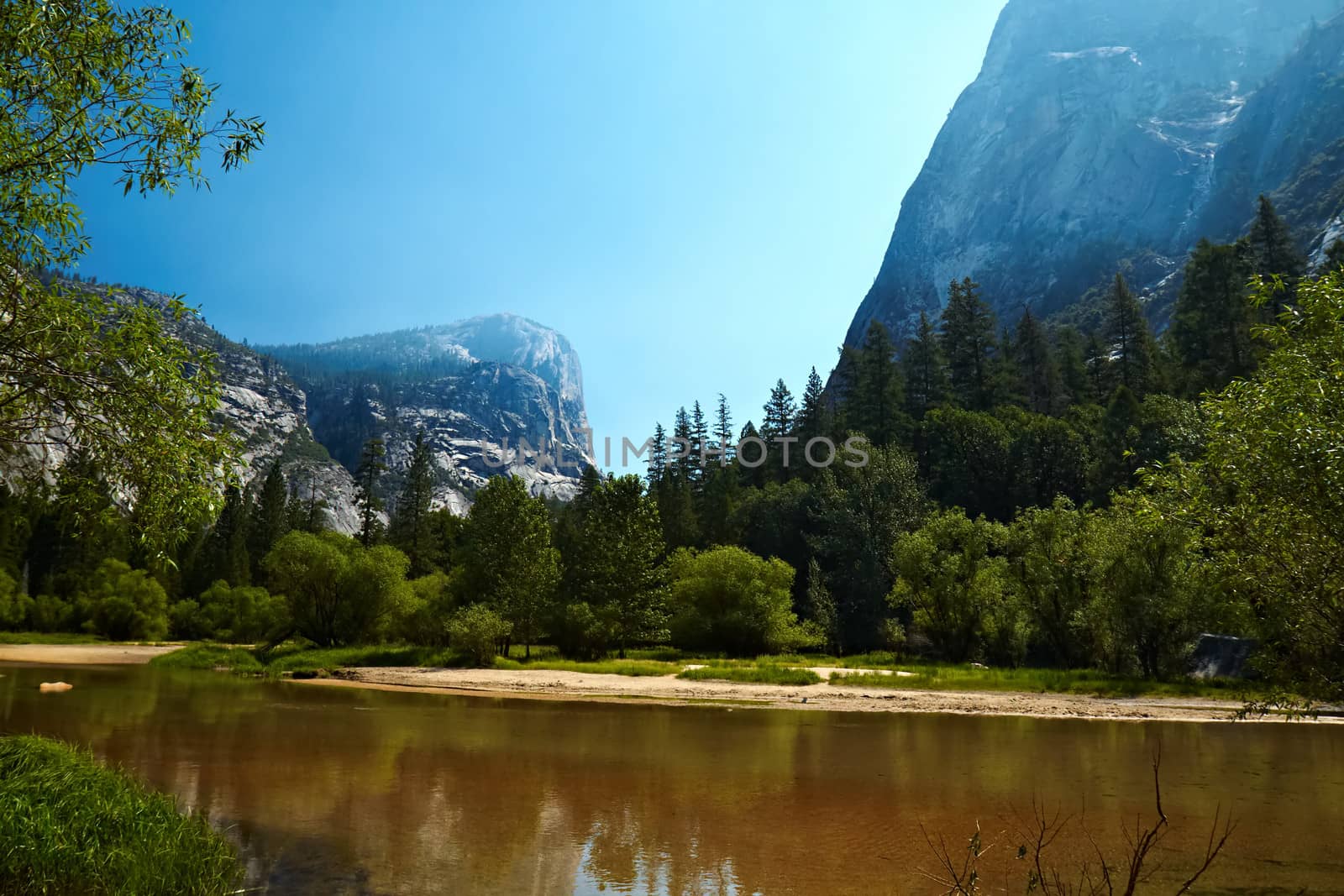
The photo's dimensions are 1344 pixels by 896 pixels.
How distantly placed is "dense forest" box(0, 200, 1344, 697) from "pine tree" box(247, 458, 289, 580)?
451 millimetres

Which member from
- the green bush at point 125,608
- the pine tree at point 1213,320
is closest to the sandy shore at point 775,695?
the green bush at point 125,608

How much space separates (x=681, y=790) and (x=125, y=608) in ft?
253

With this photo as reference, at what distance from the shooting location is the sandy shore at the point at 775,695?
30.1 metres

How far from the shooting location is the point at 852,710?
102 feet

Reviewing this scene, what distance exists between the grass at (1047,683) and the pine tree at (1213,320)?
40754 millimetres

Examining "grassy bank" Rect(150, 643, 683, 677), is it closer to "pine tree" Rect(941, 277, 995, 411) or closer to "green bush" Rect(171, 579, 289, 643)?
"green bush" Rect(171, 579, 289, 643)

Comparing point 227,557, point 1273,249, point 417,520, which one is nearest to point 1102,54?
point 1273,249

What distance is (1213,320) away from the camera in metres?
70.4

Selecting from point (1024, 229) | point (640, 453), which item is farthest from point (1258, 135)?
point (640, 453)

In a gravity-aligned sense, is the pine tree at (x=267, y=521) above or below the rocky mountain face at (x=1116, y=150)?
below

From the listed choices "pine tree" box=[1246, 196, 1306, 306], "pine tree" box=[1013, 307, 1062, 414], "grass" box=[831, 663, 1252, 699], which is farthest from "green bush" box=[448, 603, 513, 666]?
"pine tree" box=[1246, 196, 1306, 306]

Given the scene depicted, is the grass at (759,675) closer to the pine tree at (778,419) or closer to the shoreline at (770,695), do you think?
the shoreline at (770,695)

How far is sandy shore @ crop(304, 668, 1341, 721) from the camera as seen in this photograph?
98.8ft

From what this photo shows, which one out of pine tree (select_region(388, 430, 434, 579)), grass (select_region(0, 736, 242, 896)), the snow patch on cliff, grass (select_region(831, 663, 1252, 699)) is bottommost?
grass (select_region(831, 663, 1252, 699))
